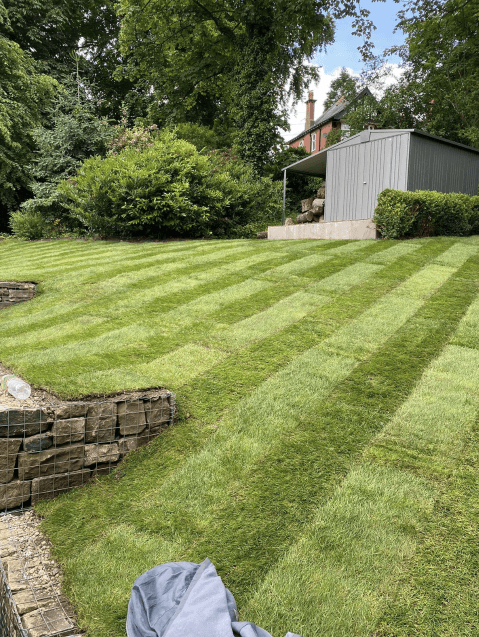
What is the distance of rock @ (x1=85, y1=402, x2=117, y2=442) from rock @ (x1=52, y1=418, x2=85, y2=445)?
5cm

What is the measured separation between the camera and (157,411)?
3.56m

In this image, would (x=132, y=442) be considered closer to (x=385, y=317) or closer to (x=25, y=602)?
(x=25, y=602)

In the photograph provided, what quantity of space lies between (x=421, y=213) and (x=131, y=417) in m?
9.94

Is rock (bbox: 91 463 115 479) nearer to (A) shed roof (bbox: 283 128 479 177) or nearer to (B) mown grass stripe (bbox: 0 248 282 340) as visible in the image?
(B) mown grass stripe (bbox: 0 248 282 340)

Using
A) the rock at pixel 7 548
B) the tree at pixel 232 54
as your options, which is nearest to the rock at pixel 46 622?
the rock at pixel 7 548

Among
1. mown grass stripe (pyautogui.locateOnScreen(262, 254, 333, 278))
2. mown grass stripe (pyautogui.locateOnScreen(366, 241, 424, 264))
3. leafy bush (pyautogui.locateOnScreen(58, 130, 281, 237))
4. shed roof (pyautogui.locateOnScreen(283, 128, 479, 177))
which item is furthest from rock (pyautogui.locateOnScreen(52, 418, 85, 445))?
shed roof (pyautogui.locateOnScreen(283, 128, 479, 177))

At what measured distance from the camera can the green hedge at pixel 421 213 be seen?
10766 mm

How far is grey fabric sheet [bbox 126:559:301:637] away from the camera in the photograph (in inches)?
75.2

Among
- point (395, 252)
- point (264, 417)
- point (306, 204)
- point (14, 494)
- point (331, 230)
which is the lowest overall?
point (14, 494)

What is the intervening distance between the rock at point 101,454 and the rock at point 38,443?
0.28 metres

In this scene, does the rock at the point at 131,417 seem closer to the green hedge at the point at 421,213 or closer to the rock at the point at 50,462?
the rock at the point at 50,462

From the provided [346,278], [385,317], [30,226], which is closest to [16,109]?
[30,226]

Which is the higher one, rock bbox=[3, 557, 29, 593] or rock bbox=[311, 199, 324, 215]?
rock bbox=[311, 199, 324, 215]

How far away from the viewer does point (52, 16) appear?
2259cm
